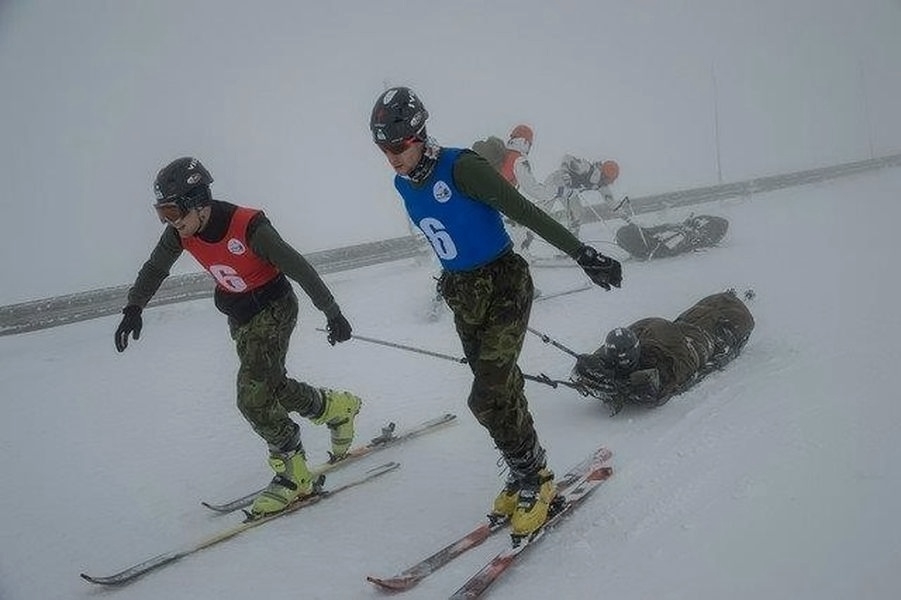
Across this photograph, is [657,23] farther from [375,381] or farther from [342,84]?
[375,381]

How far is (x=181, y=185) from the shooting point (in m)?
3.69

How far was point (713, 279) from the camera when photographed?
931cm

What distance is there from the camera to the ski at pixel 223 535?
11.0 feet

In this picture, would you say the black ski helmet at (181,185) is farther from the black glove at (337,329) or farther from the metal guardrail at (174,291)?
the metal guardrail at (174,291)

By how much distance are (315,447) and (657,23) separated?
6173 inches

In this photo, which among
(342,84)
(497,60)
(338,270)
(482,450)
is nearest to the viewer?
(482,450)

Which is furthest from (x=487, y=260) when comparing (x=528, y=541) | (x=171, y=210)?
(x=171, y=210)

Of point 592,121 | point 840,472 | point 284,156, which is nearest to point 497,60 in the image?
point 592,121

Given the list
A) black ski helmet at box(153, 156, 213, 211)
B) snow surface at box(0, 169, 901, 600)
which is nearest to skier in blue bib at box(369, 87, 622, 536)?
snow surface at box(0, 169, 901, 600)

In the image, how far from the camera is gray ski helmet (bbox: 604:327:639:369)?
4.71 metres

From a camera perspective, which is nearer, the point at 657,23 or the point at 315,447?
the point at 315,447

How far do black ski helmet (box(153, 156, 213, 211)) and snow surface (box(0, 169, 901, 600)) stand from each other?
2.15 metres

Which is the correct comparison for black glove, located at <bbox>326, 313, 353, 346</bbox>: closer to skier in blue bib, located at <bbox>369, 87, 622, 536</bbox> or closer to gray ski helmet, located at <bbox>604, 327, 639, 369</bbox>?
skier in blue bib, located at <bbox>369, 87, 622, 536</bbox>

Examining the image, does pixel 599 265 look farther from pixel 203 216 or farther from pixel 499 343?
pixel 203 216
